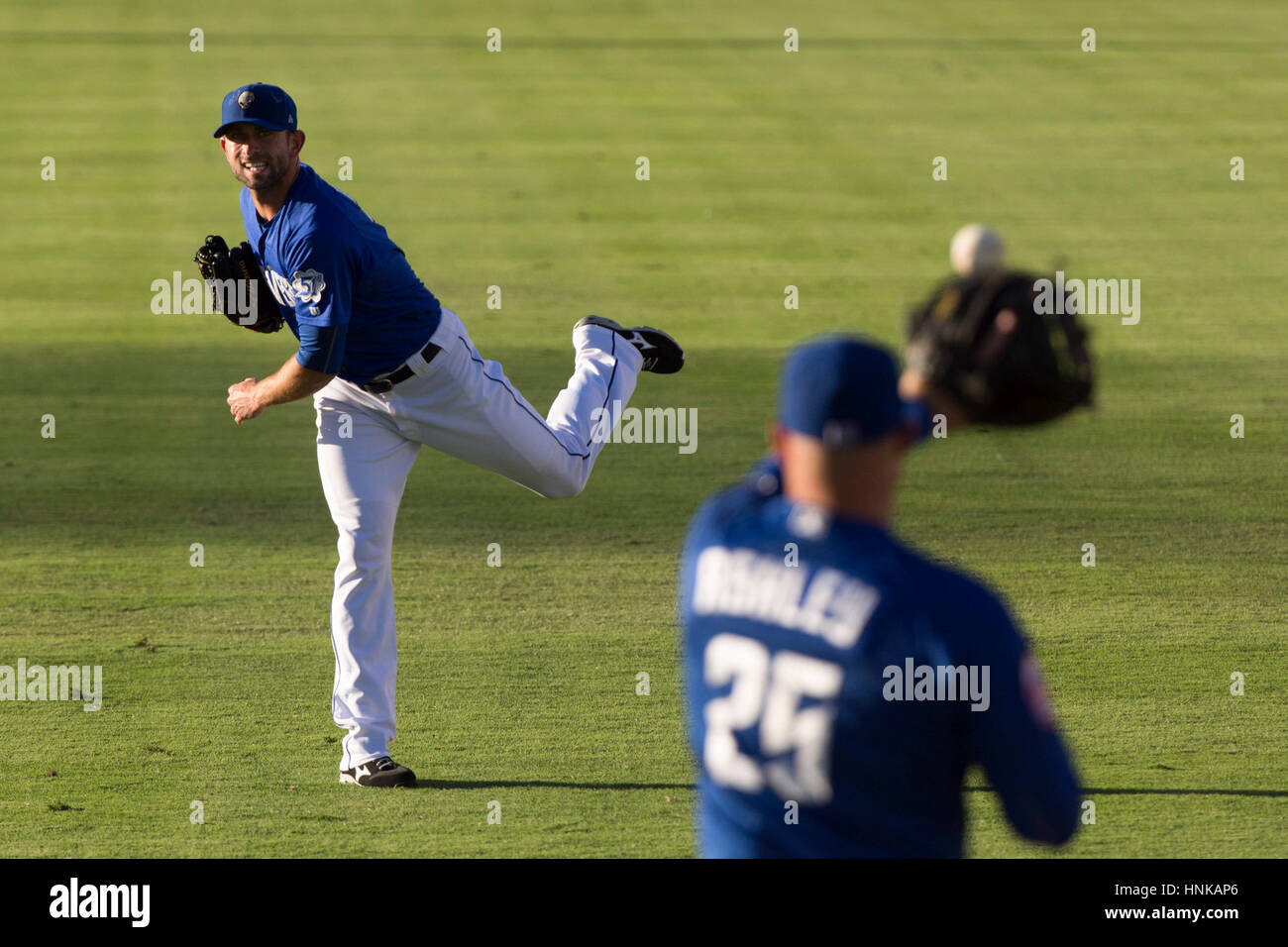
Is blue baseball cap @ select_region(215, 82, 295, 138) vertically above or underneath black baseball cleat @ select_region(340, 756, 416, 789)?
above

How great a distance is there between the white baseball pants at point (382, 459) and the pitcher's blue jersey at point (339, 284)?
0.36 ft

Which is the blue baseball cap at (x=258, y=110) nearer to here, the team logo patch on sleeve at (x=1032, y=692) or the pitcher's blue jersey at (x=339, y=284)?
the pitcher's blue jersey at (x=339, y=284)

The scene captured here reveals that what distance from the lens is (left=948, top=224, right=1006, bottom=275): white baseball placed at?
298cm

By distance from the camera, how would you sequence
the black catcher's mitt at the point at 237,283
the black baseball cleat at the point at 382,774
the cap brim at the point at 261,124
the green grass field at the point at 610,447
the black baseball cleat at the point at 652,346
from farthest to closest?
the black baseball cleat at the point at 652,346 < the black catcher's mitt at the point at 237,283 < the green grass field at the point at 610,447 < the black baseball cleat at the point at 382,774 < the cap brim at the point at 261,124

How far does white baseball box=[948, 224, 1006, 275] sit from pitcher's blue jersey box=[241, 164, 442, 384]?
9.94 ft

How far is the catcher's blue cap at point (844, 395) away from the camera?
2617 mm

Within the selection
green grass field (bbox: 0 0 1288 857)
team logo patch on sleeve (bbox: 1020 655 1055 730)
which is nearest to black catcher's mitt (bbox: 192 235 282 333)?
green grass field (bbox: 0 0 1288 857)

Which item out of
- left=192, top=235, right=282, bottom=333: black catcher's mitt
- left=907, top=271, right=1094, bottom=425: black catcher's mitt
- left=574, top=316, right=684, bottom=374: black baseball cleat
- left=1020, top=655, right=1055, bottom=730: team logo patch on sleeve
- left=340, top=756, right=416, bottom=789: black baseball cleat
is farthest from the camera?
left=574, top=316, right=684, bottom=374: black baseball cleat

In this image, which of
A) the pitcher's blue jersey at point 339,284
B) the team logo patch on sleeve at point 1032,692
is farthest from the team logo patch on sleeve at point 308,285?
the team logo patch on sleeve at point 1032,692

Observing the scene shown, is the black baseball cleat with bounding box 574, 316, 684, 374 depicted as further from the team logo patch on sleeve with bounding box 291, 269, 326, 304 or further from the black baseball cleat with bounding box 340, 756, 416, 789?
the black baseball cleat with bounding box 340, 756, 416, 789

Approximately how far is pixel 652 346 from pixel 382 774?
8.03 feet

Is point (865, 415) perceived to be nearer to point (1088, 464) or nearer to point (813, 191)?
point (1088, 464)

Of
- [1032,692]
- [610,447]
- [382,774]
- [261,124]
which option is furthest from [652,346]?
[1032,692]

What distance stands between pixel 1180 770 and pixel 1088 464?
4.25 meters
